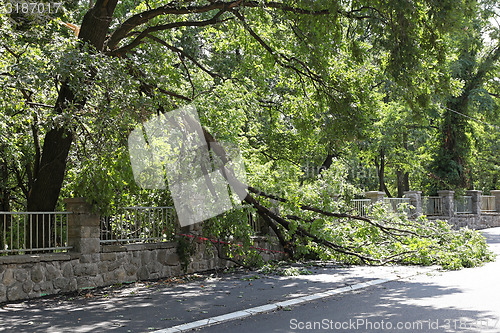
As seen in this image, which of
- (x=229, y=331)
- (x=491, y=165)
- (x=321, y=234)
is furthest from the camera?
(x=491, y=165)

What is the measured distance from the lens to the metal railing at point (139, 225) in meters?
11.4

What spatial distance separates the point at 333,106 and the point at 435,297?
19.2ft

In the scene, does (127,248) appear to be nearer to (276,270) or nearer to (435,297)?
(276,270)

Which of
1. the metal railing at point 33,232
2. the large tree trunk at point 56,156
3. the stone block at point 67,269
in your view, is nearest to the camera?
the metal railing at point 33,232

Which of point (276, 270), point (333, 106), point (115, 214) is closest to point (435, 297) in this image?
point (276, 270)

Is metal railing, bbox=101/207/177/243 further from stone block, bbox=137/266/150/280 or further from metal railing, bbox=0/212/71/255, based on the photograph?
metal railing, bbox=0/212/71/255

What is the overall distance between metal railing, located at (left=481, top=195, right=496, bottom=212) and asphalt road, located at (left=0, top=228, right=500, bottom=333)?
84.2ft

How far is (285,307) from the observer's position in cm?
824

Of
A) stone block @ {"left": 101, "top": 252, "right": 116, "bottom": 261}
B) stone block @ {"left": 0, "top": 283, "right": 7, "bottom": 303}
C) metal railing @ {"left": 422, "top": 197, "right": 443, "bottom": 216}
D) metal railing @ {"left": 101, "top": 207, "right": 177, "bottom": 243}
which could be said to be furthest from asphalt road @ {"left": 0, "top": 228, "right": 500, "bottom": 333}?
metal railing @ {"left": 422, "top": 197, "right": 443, "bottom": 216}

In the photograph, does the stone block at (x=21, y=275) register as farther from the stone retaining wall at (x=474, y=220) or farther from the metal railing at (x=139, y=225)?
the stone retaining wall at (x=474, y=220)

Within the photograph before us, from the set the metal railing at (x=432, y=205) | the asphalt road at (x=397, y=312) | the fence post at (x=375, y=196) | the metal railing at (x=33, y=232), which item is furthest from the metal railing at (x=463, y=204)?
the metal railing at (x=33, y=232)

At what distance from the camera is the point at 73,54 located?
29.8 feet

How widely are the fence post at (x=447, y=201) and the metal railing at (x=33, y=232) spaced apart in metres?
25.2

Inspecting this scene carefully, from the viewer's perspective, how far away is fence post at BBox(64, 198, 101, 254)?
10.7 metres
